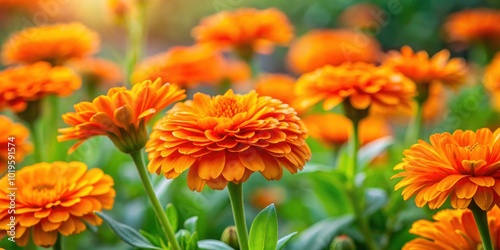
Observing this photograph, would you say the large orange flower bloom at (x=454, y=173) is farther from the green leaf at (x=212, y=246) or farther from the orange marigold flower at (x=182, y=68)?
the orange marigold flower at (x=182, y=68)

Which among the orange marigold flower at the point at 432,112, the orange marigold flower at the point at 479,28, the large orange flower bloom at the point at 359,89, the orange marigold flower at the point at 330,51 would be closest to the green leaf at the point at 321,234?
the large orange flower bloom at the point at 359,89

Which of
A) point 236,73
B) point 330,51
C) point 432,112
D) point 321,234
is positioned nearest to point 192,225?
point 321,234

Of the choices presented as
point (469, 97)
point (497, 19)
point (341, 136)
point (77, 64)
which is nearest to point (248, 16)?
point (341, 136)

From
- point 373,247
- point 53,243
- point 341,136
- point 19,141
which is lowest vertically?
point 373,247

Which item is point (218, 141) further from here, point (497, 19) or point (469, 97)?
point (497, 19)

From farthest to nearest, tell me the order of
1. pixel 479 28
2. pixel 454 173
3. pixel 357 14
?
pixel 357 14 < pixel 479 28 < pixel 454 173

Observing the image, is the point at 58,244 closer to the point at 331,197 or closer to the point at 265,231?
the point at 265,231
